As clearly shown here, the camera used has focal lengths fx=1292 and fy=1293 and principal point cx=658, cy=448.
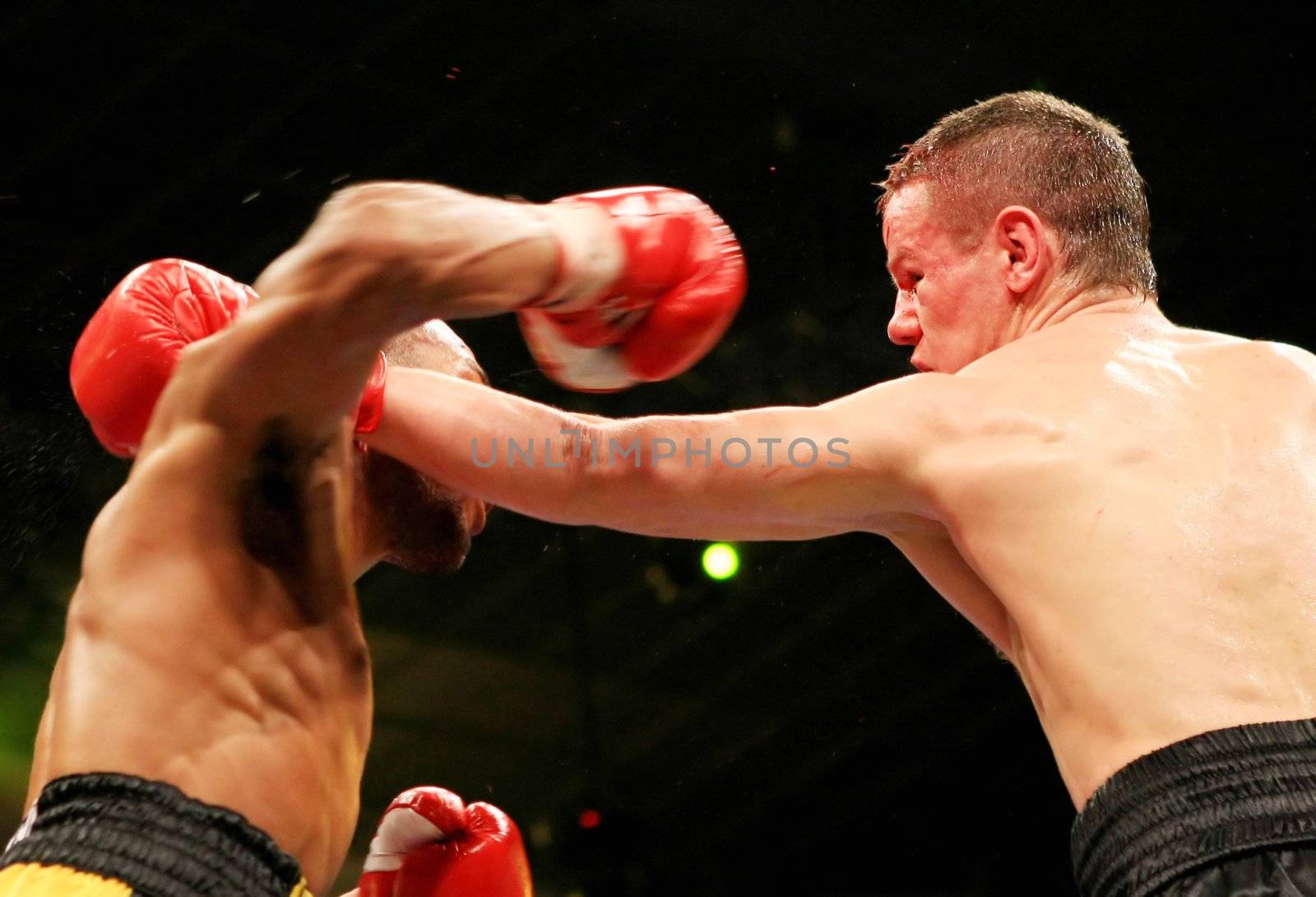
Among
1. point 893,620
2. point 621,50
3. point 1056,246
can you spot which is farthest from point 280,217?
point 893,620

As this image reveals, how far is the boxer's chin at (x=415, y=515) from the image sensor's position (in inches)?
71.7

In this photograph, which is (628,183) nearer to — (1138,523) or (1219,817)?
(1138,523)

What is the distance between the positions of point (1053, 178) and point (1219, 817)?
984 millimetres

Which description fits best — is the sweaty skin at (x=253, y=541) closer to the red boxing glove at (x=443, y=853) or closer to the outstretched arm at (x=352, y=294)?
the outstretched arm at (x=352, y=294)

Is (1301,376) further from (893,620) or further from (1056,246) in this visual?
(893,620)

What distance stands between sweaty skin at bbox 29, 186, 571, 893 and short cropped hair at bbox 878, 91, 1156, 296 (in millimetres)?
945

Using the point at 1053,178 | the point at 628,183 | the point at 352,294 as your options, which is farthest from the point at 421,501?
the point at 628,183

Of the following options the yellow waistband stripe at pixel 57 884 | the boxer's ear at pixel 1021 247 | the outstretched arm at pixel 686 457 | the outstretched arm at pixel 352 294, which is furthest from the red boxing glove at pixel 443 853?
the boxer's ear at pixel 1021 247

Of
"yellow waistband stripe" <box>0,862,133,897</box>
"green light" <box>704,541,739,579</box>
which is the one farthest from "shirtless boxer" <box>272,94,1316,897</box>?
"green light" <box>704,541,739,579</box>

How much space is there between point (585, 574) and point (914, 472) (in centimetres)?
557

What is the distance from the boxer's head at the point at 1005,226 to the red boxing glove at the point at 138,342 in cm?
99

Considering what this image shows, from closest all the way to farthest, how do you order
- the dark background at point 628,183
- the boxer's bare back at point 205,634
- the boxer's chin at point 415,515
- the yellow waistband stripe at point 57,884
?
the yellow waistband stripe at point 57,884, the boxer's bare back at point 205,634, the boxer's chin at point 415,515, the dark background at point 628,183

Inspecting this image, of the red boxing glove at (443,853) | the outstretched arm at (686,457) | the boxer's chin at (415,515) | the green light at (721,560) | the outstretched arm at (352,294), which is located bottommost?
the green light at (721,560)

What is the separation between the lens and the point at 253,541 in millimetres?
1339
